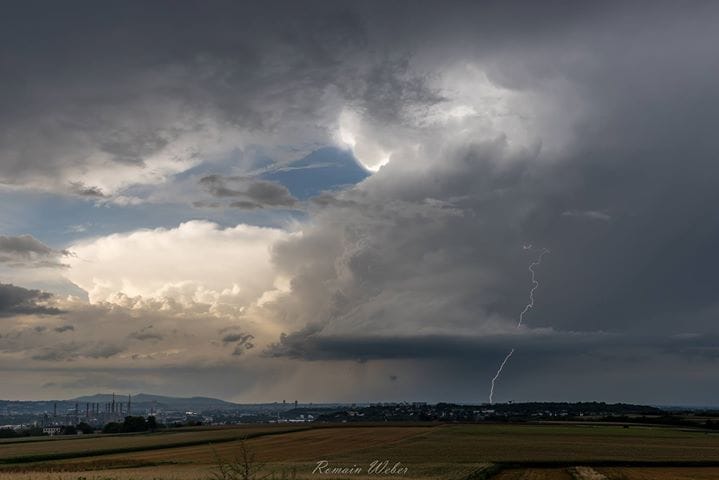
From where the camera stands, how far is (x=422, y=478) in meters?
51.3

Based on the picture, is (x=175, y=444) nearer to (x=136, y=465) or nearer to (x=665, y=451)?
(x=136, y=465)

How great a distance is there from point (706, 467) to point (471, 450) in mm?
28085

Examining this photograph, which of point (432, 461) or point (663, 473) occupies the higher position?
point (432, 461)

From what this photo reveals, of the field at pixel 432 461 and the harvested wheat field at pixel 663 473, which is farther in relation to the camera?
the harvested wheat field at pixel 663 473

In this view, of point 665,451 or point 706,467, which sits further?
point 665,451

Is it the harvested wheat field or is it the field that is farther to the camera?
the harvested wheat field

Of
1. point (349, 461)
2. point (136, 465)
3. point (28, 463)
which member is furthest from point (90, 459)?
point (349, 461)

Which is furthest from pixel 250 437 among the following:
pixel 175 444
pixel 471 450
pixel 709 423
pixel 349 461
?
pixel 709 423

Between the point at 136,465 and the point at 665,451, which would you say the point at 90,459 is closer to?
the point at 136,465

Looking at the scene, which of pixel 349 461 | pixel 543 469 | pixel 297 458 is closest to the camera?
pixel 543 469

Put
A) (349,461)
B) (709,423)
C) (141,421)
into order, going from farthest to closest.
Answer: (141,421) → (709,423) → (349,461)

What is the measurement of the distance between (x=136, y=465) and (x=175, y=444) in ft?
144

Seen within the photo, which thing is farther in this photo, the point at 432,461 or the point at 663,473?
the point at 432,461

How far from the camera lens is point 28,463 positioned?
86812 mm
